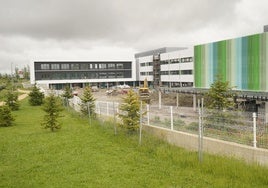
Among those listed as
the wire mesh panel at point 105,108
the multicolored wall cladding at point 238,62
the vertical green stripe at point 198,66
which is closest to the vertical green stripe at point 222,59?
the multicolored wall cladding at point 238,62

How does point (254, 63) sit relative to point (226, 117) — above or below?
above

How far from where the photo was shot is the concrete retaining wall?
9.49m

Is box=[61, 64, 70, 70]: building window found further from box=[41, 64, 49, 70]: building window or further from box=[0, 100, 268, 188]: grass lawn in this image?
box=[0, 100, 268, 188]: grass lawn

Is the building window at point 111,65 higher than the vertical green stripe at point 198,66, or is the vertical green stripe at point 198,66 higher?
the building window at point 111,65

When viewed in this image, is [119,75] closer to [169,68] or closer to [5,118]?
[169,68]

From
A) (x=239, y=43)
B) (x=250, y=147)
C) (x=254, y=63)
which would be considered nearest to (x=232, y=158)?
(x=250, y=147)

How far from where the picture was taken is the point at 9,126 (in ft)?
73.9

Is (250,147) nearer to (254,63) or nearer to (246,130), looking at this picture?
(246,130)

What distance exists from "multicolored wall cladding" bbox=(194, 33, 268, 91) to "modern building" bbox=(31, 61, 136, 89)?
48178mm

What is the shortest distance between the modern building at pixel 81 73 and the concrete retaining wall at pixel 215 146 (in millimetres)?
70157

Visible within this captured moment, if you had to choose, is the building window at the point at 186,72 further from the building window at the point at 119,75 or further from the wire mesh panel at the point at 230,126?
the wire mesh panel at the point at 230,126

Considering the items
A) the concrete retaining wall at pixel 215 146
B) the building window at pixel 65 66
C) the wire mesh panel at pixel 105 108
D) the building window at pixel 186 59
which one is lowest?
the concrete retaining wall at pixel 215 146

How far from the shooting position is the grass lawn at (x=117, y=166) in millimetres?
8531

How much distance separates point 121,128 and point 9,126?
33.6 ft
